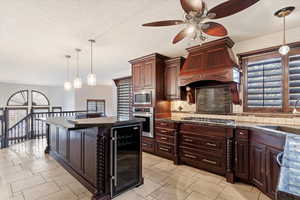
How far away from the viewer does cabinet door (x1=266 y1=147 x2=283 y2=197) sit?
193 centimetres

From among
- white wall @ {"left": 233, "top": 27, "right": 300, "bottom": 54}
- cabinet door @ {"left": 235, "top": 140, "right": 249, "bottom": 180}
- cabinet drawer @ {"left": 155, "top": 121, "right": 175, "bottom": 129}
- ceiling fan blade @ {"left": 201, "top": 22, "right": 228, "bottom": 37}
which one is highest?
white wall @ {"left": 233, "top": 27, "right": 300, "bottom": 54}

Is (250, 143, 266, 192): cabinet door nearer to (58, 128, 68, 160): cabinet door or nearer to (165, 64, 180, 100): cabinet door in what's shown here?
(165, 64, 180, 100): cabinet door

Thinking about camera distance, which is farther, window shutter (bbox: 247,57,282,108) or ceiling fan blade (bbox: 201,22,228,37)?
window shutter (bbox: 247,57,282,108)

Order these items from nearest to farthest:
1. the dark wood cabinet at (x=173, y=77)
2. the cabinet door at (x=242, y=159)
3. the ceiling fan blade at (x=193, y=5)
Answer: the ceiling fan blade at (x=193, y=5)
the cabinet door at (x=242, y=159)
the dark wood cabinet at (x=173, y=77)

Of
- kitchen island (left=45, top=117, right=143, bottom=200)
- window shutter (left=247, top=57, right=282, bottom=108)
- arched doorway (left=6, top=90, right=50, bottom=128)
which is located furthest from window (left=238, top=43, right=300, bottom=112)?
arched doorway (left=6, top=90, right=50, bottom=128)

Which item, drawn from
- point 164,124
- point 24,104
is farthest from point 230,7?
point 24,104

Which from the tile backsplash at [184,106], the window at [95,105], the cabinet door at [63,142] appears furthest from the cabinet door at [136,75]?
the window at [95,105]

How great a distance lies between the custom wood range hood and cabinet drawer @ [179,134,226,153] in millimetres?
1023

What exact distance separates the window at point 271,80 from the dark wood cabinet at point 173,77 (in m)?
1.38

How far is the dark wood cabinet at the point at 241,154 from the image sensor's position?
2.39 metres

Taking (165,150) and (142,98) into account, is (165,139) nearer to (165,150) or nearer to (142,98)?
(165,150)

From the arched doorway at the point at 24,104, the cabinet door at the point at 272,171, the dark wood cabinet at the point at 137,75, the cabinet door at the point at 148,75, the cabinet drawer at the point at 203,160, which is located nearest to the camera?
the cabinet door at the point at 272,171

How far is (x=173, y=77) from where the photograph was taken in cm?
383

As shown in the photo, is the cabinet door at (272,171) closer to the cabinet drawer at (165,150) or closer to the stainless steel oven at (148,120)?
the cabinet drawer at (165,150)
